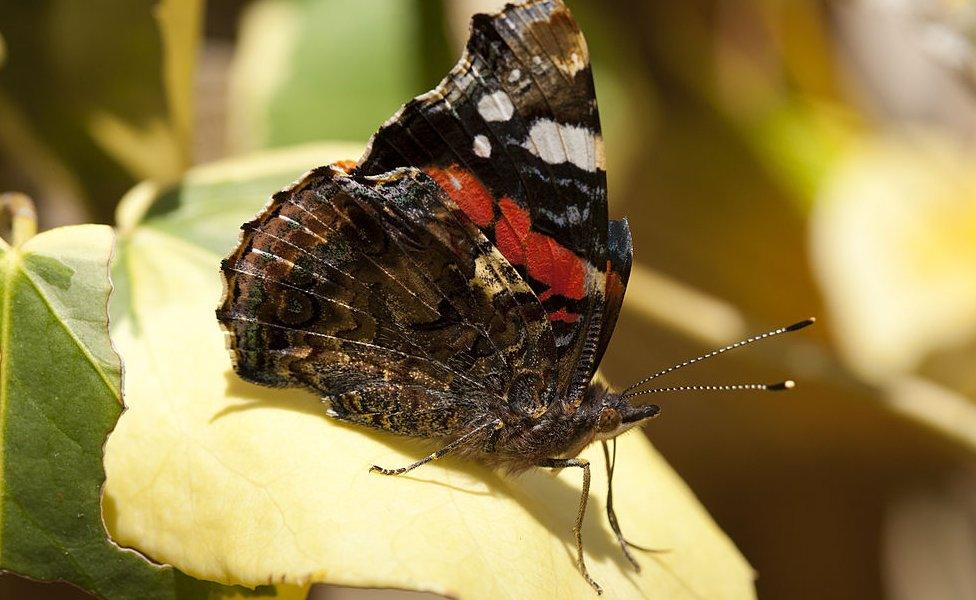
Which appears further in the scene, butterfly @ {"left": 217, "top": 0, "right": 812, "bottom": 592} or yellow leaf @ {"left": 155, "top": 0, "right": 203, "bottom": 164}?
yellow leaf @ {"left": 155, "top": 0, "right": 203, "bottom": 164}

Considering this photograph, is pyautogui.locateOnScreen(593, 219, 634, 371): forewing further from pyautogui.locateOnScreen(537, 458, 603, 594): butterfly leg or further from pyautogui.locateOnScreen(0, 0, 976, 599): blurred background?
pyautogui.locateOnScreen(0, 0, 976, 599): blurred background

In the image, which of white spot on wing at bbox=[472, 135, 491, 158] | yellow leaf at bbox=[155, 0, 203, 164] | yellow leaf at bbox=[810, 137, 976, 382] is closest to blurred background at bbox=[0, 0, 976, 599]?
yellow leaf at bbox=[810, 137, 976, 382]

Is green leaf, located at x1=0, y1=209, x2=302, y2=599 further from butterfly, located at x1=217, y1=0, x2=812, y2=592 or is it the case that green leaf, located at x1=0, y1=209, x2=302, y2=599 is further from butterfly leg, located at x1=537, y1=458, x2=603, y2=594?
butterfly leg, located at x1=537, y1=458, x2=603, y2=594

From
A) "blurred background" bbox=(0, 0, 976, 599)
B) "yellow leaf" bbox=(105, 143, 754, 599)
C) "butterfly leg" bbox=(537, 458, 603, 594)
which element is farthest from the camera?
"blurred background" bbox=(0, 0, 976, 599)

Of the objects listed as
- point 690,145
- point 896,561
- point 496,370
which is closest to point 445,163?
point 496,370

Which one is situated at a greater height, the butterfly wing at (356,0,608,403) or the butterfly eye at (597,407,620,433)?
the butterfly wing at (356,0,608,403)

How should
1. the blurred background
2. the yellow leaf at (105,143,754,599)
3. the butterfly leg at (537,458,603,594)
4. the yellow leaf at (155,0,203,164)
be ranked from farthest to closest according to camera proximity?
the blurred background → the yellow leaf at (155,0,203,164) → the butterfly leg at (537,458,603,594) → the yellow leaf at (105,143,754,599)

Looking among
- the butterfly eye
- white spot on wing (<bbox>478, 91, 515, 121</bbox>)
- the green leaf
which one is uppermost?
white spot on wing (<bbox>478, 91, 515, 121</bbox>)

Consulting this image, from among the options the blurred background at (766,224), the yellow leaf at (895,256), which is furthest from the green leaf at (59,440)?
the yellow leaf at (895,256)
